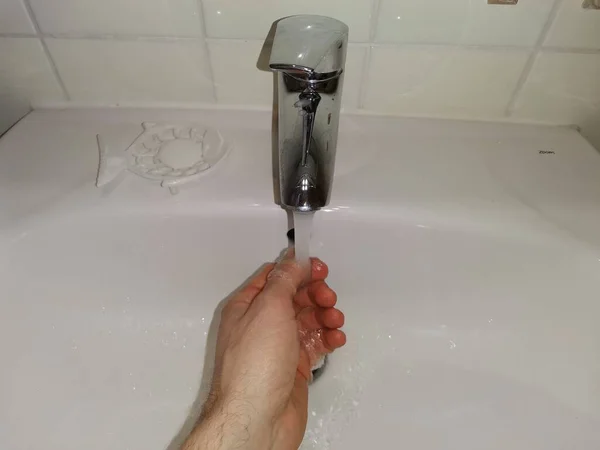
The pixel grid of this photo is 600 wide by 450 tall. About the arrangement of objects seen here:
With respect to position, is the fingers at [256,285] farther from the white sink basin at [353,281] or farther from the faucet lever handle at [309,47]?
the faucet lever handle at [309,47]

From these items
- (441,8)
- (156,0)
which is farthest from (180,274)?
(441,8)

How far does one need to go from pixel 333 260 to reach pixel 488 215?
18 cm

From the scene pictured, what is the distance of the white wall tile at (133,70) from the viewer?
0.52 metres

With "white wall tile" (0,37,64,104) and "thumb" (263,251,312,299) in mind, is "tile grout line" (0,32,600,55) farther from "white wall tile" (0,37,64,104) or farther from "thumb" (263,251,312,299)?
"thumb" (263,251,312,299)

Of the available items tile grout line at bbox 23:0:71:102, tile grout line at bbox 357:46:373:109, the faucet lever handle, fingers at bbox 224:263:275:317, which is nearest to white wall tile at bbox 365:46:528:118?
tile grout line at bbox 357:46:373:109

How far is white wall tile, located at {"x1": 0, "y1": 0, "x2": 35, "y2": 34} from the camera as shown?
19.3 inches

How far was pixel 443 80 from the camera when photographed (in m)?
0.53

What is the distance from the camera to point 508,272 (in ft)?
1.68

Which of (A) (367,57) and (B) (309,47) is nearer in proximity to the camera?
(B) (309,47)

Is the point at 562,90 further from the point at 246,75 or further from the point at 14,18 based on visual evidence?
the point at 14,18

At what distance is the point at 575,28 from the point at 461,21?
0.39 feet

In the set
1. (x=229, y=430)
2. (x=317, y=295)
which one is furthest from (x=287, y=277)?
(x=229, y=430)

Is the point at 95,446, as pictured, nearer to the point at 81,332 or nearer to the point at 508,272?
the point at 81,332

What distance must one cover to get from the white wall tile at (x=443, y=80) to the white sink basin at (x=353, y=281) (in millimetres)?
24
